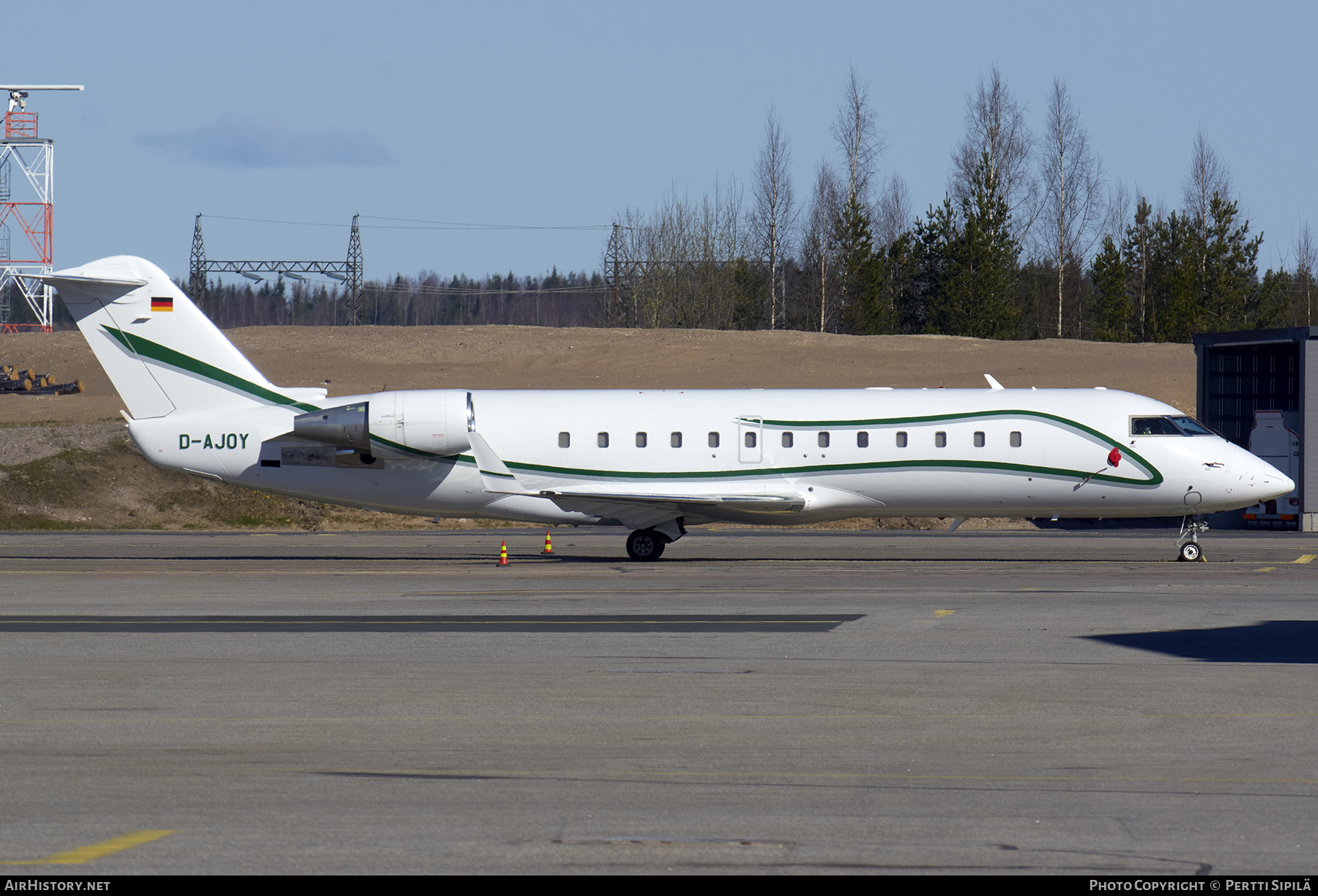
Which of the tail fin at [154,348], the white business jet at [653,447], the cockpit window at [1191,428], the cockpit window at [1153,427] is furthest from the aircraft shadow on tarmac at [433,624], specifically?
the cockpit window at [1191,428]

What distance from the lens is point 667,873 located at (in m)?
6.84

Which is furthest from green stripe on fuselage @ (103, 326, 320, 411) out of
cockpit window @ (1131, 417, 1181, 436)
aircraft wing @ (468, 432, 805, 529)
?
cockpit window @ (1131, 417, 1181, 436)

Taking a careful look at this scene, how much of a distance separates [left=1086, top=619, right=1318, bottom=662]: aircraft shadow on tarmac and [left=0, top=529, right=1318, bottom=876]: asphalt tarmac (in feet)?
0.26

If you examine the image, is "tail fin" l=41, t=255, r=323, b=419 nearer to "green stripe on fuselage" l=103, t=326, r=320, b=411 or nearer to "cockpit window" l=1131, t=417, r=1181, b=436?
"green stripe on fuselage" l=103, t=326, r=320, b=411

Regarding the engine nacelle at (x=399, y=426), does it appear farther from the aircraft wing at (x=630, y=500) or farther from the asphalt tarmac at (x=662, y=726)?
the asphalt tarmac at (x=662, y=726)

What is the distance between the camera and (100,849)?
734 centimetres

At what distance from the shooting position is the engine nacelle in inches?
1009

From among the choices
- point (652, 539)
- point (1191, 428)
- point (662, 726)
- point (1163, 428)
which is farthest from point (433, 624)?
point (1191, 428)

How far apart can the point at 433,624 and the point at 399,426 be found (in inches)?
361

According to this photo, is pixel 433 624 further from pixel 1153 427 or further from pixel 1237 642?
pixel 1153 427

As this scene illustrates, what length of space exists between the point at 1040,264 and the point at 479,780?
8742cm

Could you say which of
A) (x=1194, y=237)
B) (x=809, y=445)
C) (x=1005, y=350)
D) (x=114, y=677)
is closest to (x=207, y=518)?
(x=809, y=445)

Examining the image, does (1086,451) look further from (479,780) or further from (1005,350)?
(1005,350)

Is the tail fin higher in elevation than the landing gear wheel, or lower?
higher
